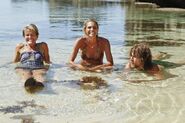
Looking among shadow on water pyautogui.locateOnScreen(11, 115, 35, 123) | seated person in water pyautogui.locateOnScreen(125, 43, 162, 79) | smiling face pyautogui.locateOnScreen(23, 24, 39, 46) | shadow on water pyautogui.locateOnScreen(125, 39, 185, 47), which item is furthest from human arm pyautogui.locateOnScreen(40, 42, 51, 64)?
shadow on water pyautogui.locateOnScreen(125, 39, 185, 47)

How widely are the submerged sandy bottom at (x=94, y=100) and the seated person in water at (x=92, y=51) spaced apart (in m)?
0.33

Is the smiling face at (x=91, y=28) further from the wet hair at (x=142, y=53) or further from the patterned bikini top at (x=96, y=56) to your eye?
the wet hair at (x=142, y=53)

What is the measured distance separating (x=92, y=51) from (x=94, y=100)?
2594 mm

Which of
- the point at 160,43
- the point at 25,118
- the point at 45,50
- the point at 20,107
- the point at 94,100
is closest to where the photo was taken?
the point at 25,118

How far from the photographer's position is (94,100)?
559 cm

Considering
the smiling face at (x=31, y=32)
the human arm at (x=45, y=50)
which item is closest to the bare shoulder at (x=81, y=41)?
the human arm at (x=45, y=50)

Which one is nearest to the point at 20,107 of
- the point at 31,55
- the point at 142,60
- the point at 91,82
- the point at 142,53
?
the point at 91,82

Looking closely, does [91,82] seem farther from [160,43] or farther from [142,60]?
[160,43]

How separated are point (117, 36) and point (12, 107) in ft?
30.6

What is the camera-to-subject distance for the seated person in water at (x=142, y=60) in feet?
24.4

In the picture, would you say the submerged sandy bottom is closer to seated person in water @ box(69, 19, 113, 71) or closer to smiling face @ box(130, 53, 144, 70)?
smiling face @ box(130, 53, 144, 70)

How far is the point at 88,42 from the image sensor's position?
8039 millimetres

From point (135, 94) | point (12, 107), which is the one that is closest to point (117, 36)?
point (135, 94)

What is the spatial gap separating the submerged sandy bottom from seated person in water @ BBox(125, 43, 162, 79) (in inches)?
9.1
